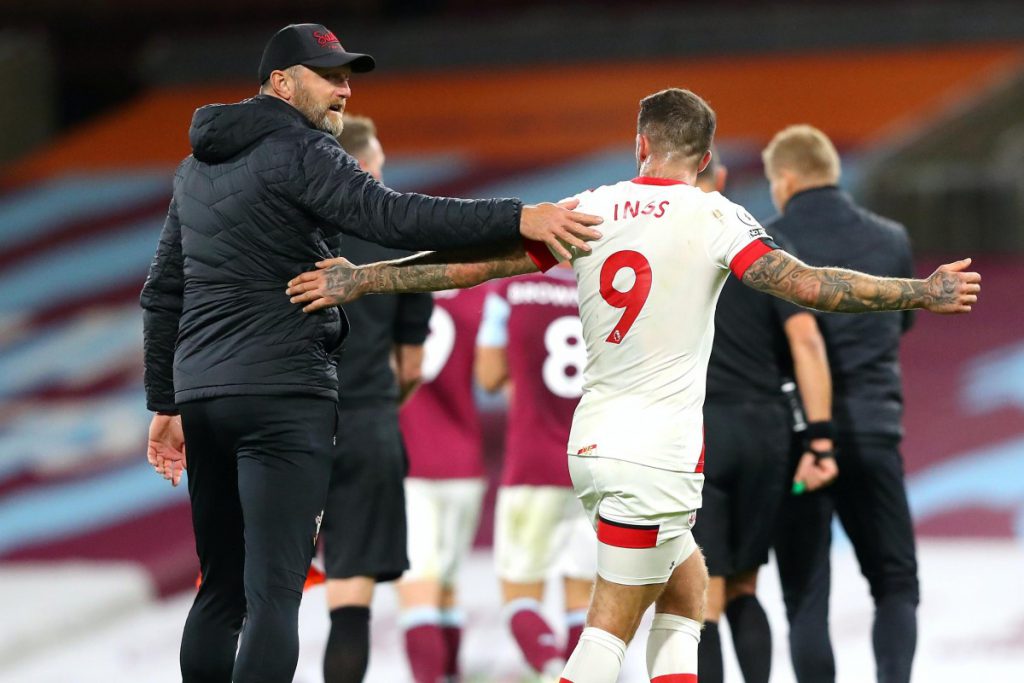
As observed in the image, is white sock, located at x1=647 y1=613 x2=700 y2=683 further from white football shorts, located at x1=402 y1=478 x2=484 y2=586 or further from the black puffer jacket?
white football shorts, located at x1=402 y1=478 x2=484 y2=586

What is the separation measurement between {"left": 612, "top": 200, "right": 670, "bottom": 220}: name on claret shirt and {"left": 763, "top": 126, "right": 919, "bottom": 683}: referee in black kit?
1433mm

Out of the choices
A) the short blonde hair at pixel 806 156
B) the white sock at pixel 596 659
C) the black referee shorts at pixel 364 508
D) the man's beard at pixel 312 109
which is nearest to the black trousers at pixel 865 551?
the short blonde hair at pixel 806 156

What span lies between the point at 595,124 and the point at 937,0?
4.07 metres

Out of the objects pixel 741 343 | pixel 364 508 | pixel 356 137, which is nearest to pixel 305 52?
pixel 356 137

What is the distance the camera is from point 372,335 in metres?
5.22

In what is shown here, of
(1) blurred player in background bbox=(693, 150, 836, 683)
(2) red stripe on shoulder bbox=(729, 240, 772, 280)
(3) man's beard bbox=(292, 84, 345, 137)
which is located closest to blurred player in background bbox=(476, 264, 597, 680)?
(1) blurred player in background bbox=(693, 150, 836, 683)

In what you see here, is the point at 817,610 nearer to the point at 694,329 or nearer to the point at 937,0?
the point at 694,329

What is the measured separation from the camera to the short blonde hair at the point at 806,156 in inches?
215

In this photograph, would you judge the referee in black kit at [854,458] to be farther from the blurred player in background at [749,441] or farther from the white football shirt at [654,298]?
the white football shirt at [654,298]

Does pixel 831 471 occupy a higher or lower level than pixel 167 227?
lower

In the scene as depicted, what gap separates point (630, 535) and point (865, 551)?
1751 mm

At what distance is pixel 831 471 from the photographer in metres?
5.13

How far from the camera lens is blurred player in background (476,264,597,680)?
19.8 ft

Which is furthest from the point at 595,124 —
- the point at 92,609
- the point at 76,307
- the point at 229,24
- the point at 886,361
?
the point at 886,361
